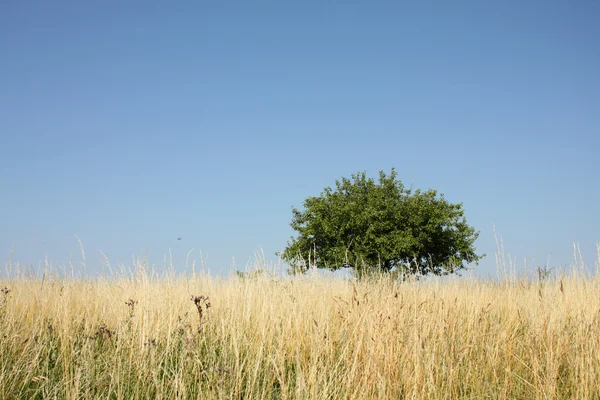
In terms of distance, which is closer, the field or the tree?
the field

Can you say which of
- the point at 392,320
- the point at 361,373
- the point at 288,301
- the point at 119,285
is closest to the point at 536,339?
the point at 392,320

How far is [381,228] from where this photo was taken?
2198cm

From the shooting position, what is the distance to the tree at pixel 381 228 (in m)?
22.0

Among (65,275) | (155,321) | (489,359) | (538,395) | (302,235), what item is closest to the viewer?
(538,395)

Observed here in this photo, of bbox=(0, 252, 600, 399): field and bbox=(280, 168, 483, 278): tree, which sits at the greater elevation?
bbox=(280, 168, 483, 278): tree

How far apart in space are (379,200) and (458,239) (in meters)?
4.76

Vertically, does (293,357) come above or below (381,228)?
below

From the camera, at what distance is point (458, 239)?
77.9ft

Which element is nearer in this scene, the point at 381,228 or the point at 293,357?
the point at 293,357

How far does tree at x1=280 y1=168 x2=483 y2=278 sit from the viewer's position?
→ 2203 centimetres

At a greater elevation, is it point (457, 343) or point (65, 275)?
point (65, 275)

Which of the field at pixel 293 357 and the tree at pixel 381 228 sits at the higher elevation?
the tree at pixel 381 228

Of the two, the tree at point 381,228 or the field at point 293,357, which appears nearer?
the field at point 293,357

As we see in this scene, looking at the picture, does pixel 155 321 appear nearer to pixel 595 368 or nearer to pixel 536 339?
pixel 536 339
